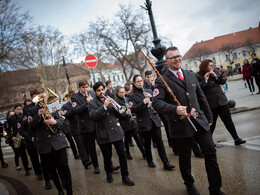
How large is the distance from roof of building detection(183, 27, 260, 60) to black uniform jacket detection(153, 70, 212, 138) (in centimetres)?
6726

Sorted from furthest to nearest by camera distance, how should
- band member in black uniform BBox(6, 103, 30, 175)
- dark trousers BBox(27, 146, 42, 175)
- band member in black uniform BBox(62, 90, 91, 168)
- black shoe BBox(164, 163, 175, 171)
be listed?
band member in black uniform BBox(6, 103, 30, 175) → band member in black uniform BBox(62, 90, 91, 168) → dark trousers BBox(27, 146, 42, 175) → black shoe BBox(164, 163, 175, 171)

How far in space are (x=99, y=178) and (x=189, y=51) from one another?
246ft

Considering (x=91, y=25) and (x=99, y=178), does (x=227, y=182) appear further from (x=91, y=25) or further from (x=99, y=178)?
(x=91, y=25)

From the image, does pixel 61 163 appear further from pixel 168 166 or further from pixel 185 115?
pixel 185 115

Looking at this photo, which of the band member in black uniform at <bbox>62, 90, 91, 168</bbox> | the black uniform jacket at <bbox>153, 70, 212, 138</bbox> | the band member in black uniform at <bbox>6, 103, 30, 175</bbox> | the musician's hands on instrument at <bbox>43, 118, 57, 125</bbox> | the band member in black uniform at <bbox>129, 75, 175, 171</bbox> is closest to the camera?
the black uniform jacket at <bbox>153, 70, 212, 138</bbox>

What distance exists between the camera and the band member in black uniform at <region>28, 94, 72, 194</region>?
13.5ft

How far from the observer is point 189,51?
246 ft

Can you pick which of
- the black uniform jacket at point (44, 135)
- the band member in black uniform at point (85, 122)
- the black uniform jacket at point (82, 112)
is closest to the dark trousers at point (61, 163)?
the black uniform jacket at point (44, 135)

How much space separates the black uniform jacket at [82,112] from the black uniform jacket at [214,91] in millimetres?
2980

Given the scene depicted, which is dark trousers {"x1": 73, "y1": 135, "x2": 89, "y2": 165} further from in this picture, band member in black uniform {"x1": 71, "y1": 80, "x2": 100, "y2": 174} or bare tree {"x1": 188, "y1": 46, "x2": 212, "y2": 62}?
bare tree {"x1": 188, "y1": 46, "x2": 212, "y2": 62}

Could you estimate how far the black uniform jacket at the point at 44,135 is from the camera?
4.22 m

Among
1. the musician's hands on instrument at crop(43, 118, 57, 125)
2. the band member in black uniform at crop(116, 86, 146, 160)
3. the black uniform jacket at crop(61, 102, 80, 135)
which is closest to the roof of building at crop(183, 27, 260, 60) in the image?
the band member in black uniform at crop(116, 86, 146, 160)

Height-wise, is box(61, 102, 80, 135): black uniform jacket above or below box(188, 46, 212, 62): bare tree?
below

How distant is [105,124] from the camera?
4.55 m
